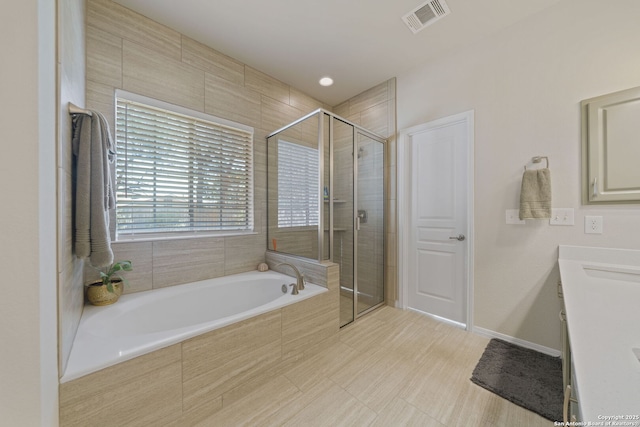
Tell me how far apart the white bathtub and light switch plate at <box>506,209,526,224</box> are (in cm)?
169

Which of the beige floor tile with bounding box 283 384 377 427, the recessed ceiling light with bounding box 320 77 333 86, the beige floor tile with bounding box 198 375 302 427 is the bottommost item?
the beige floor tile with bounding box 283 384 377 427

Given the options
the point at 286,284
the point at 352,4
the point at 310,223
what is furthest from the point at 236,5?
the point at 286,284

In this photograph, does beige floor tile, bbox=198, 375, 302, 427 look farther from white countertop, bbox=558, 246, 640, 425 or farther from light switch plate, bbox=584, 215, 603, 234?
light switch plate, bbox=584, 215, 603, 234

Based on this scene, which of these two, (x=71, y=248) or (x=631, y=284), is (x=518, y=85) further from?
(x=71, y=248)

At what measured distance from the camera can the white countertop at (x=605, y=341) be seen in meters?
0.42

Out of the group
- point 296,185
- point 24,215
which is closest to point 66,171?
point 24,215

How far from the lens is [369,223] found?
271 centimetres

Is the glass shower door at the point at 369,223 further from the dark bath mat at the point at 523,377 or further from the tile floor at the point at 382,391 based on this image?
the dark bath mat at the point at 523,377

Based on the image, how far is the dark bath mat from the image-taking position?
1.37 meters

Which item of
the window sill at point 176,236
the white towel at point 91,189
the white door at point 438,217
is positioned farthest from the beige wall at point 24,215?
the white door at point 438,217

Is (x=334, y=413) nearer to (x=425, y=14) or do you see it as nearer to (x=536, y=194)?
(x=536, y=194)

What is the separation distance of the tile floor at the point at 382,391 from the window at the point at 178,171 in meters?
1.49

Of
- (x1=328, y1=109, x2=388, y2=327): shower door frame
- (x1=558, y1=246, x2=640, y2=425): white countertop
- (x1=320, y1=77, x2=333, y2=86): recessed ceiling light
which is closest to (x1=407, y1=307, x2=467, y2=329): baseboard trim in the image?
(x1=328, y1=109, x2=388, y2=327): shower door frame

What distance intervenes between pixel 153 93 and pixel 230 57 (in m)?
0.88
